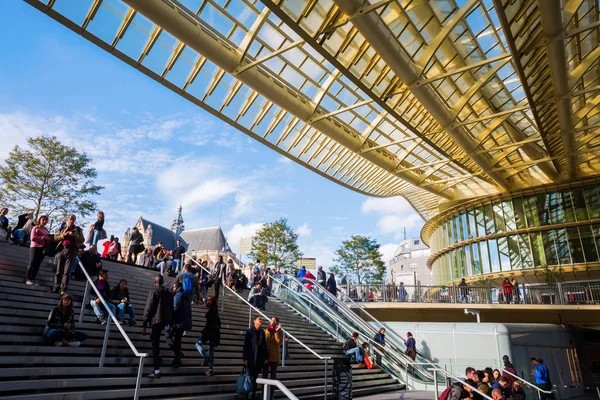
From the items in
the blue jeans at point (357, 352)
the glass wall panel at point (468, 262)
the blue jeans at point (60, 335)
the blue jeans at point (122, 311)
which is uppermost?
the glass wall panel at point (468, 262)

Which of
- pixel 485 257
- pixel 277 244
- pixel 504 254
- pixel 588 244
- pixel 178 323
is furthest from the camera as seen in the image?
pixel 277 244

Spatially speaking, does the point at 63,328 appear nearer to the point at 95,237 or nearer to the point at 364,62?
the point at 95,237

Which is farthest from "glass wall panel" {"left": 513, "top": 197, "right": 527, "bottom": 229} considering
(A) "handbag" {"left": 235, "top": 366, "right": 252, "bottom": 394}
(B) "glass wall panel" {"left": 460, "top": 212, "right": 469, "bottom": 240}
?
(A) "handbag" {"left": 235, "top": 366, "right": 252, "bottom": 394}

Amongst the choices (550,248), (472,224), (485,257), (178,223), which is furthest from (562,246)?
(178,223)

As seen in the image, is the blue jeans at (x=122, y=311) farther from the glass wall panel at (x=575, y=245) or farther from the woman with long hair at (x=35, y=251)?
the glass wall panel at (x=575, y=245)

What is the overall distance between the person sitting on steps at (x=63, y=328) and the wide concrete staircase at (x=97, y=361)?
16 centimetres

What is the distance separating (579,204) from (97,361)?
28.9m

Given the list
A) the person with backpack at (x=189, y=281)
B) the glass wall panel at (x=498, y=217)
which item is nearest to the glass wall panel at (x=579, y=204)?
the glass wall panel at (x=498, y=217)

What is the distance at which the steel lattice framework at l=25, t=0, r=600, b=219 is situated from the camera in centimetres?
1335

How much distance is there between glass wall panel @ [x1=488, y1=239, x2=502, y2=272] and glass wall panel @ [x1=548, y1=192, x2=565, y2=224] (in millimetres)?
3889

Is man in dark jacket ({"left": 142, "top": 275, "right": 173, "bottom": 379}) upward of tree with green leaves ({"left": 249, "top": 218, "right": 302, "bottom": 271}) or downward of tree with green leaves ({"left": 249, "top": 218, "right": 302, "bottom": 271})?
downward

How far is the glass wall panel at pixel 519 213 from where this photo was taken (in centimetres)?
2861

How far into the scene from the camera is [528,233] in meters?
28.2

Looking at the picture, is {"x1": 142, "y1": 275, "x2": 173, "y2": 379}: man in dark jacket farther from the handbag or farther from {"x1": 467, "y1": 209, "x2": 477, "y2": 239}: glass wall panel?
{"x1": 467, "y1": 209, "x2": 477, "y2": 239}: glass wall panel
